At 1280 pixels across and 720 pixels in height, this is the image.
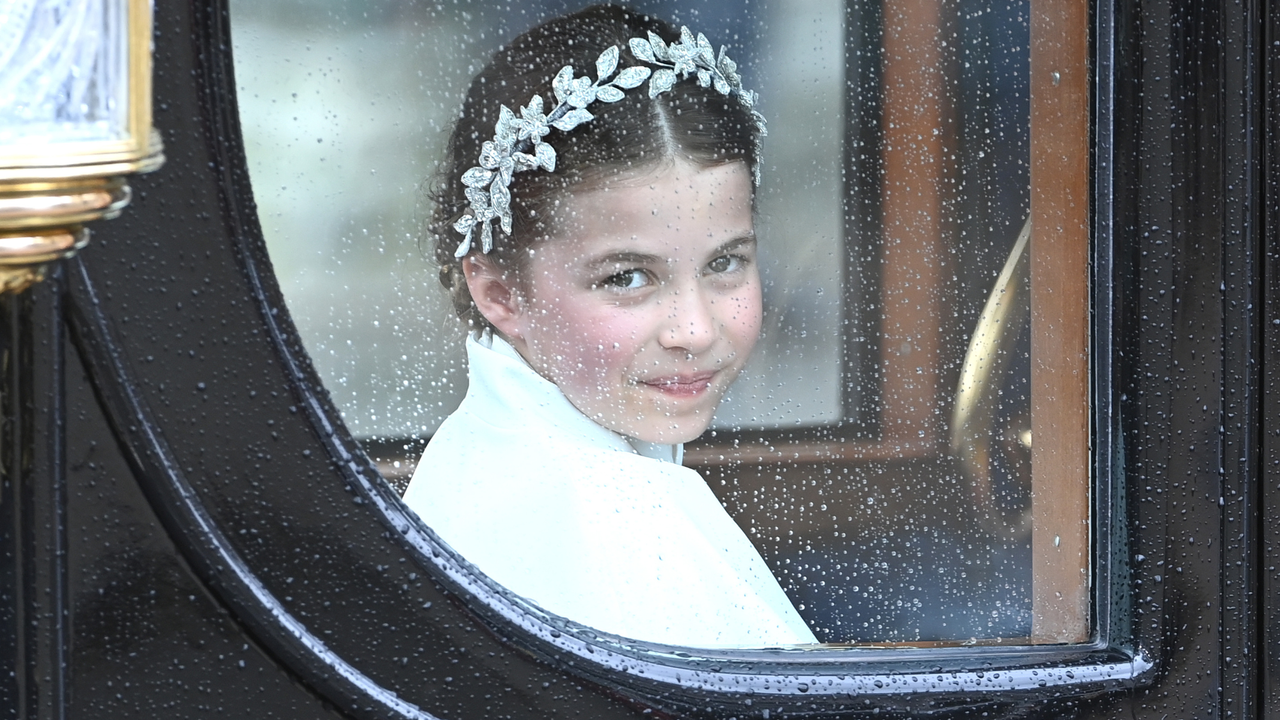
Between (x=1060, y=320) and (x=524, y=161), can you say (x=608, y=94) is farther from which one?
(x=1060, y=320)

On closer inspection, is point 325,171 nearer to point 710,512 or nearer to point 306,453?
point 306,453

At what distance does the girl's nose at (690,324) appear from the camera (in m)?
0.47

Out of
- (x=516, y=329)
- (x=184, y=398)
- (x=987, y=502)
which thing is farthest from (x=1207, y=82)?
(x=184, y=398)

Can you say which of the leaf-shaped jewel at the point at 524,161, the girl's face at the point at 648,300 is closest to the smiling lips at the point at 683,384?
the girl's face at the point at 648,300

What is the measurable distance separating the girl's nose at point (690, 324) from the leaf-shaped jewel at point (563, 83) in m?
0.09

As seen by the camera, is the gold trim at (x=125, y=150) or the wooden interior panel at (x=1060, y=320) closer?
the gold trim at (x=125, y=150)

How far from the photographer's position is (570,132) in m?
0.45

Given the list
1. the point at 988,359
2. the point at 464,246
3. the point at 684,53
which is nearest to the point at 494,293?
the point at 464,246

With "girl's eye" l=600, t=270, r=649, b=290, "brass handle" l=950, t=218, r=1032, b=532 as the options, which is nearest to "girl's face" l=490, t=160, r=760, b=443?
"girl's eye" l=600, t=270, r=649, b=290

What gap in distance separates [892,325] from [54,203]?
35cm

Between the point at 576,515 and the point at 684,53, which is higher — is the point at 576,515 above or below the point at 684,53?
below

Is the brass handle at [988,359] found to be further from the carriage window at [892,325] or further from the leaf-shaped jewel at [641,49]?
the leaf-shaped jewel at [641,49]

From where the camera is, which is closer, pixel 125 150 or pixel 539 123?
pixel 125 150

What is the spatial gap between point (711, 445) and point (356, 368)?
0.15 metres
